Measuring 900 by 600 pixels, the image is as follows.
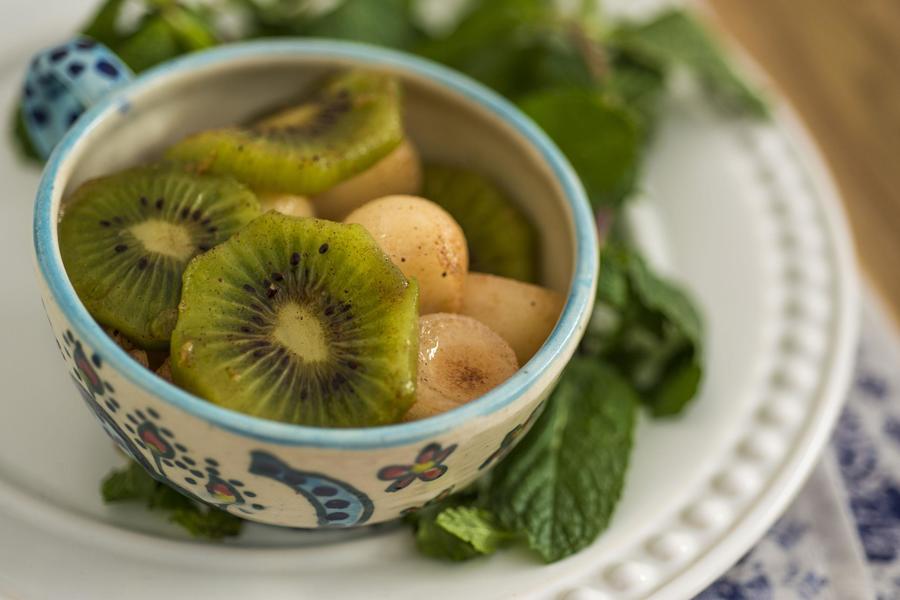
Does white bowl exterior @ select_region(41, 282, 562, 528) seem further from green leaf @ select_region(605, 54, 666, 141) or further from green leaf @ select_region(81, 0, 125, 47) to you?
green leaf @ select_region(605, 54, 666, 141)

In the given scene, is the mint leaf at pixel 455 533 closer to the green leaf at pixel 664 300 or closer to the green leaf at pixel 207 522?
the green leaf at pixel 207 522

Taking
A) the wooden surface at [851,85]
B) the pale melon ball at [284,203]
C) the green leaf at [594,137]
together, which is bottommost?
the wooden surface at [851,85]

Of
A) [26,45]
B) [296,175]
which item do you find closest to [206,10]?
[26,45]

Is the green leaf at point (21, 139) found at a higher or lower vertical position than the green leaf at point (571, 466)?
higher

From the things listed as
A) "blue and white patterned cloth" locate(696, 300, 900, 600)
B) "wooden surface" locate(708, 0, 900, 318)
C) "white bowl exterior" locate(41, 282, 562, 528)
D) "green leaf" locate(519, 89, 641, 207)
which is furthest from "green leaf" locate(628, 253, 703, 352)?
"wooden surface" locate(708, 0, 900, 318)

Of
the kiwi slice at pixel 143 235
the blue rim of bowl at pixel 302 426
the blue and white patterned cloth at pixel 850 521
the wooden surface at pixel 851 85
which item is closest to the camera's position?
the blue rim of bowl at pixel 302 426

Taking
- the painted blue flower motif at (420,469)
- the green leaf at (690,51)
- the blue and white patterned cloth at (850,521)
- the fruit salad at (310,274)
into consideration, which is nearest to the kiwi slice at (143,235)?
the fruit salad at (310,274)

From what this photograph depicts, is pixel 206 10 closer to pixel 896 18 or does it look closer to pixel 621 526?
pixel 621 526
